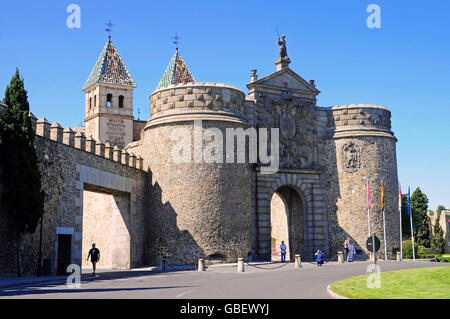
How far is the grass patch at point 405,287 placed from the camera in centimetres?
1355

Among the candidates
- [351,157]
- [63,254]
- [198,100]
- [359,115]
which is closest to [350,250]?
[351,157]

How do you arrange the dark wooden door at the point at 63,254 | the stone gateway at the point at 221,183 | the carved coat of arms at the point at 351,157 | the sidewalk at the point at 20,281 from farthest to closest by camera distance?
the carved coat of arms at the point at 351,157 < the stone gateway at the point at 221,183 < the dark wooden door at the point at 63,254 < the sidewalk at the point at 20,281

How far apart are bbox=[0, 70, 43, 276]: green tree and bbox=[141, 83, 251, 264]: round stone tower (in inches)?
395

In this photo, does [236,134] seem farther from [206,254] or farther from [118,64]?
[118,64]

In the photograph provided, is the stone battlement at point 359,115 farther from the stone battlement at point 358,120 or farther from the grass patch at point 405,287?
the grass patch at point 405,287

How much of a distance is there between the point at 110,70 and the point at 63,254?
3026 centimetres

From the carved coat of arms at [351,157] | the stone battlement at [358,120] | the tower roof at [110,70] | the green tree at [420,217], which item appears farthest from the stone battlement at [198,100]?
the green tree at [420,217]

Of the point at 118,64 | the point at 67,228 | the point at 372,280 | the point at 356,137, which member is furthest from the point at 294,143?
the point at 118,64

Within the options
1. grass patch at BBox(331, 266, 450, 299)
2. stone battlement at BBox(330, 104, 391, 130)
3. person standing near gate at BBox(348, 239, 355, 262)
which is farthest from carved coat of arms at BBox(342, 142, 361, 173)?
grass patch at BBox(331, 266, 450, 299)

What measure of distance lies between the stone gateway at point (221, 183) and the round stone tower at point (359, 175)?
69 millimetres

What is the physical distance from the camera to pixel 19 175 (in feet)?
69.7

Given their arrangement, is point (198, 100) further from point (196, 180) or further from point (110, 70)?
point (110, 70)

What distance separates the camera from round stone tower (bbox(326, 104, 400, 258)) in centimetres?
3662

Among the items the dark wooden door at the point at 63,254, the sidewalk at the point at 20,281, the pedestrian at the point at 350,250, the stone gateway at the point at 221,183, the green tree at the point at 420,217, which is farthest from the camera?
the green tree at the point at 420,217
